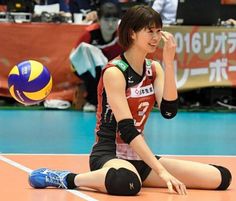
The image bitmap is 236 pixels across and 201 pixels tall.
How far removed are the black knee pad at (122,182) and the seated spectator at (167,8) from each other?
6.96m

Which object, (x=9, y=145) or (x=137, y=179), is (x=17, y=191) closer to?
(x=137, y=179)

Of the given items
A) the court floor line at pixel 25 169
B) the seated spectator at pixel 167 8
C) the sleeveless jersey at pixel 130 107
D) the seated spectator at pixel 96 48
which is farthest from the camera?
the seated spectator at pixel 167 8

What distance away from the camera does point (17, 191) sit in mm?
4555

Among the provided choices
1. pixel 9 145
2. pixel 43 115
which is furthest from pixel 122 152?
pixel 43 115

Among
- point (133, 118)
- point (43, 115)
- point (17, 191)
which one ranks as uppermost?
point (133, 118)

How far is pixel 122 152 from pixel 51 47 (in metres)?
5.91

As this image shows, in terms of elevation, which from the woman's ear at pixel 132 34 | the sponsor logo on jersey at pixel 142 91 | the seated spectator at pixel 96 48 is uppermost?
the woman's ear at pixel 132 34

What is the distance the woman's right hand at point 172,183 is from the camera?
4.37 metres

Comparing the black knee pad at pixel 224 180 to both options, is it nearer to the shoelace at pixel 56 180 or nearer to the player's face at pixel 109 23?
the shoelace at pixel 56 180

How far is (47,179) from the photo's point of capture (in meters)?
4.65

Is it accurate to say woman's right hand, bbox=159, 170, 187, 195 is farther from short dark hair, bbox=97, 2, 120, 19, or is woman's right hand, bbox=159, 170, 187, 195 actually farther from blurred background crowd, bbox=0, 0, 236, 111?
short dark hair, bbox=97, 2, 120, 19

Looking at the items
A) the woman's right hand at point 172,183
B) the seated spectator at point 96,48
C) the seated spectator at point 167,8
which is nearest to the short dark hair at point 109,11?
the seated spectator at point 96,48

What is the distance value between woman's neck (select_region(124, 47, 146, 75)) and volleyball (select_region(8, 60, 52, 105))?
1090 mm

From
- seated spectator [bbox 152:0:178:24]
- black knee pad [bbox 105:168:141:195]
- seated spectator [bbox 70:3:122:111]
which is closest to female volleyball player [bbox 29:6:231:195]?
black knee pad [bbox 105:168:141:195]
